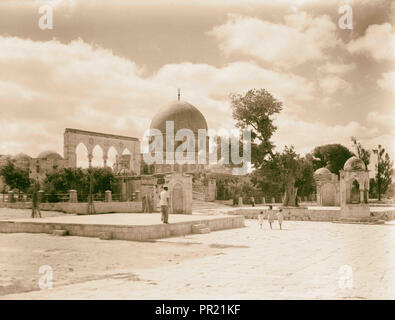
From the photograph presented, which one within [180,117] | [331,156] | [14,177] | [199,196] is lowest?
[199,196]

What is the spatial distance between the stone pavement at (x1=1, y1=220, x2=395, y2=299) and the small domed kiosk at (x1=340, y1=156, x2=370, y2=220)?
8.56 metres

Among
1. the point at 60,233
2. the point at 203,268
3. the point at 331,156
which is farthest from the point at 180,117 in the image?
the point at 203,268

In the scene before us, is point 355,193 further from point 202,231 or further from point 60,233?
point 60,233

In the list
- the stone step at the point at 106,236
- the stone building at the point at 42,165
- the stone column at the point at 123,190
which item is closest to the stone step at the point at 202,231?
the stone step at the point at 106,236

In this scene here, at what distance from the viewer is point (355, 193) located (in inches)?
765

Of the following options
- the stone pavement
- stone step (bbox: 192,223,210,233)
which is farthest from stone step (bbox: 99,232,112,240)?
the stone pavement

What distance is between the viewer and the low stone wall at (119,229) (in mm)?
12188

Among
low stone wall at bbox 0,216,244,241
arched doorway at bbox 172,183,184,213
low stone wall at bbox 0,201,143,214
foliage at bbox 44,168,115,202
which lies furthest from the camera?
foliage at bbox 44,168,115,202

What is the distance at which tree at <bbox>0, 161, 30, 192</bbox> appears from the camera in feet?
116

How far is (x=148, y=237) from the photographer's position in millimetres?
12266

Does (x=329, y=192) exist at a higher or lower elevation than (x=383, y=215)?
higher

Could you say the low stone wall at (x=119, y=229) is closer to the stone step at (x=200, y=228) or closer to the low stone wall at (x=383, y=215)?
the stone step at (x=200, y=228)

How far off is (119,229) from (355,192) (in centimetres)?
1189

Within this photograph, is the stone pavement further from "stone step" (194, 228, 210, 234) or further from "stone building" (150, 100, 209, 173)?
"stone building" (150, 100, 209, 173)
